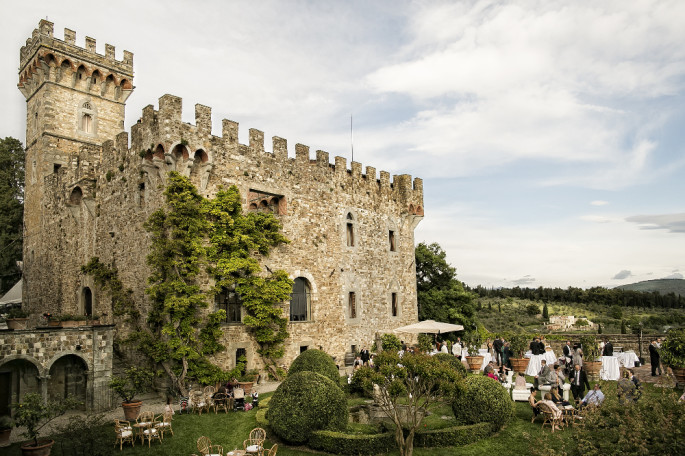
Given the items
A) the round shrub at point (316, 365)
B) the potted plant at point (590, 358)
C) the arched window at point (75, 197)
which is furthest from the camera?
the arched window at point (75, 197)

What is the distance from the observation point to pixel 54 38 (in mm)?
26328

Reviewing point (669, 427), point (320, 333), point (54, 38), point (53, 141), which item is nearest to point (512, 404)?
point (669, 427)

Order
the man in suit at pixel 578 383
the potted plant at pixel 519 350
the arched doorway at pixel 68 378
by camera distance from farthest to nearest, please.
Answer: the potted plant at pixel 519 350 < the arched doorway at pixel 68 378 < the man in suit at pixel 578 383

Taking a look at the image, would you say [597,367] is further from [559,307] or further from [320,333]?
[559,307]

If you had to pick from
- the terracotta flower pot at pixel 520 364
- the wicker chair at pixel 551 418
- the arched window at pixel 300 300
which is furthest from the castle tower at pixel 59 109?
the wicker chair at pixel 551 418

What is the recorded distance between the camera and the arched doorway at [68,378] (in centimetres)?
1670

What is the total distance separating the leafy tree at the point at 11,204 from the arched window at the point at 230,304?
899 inches

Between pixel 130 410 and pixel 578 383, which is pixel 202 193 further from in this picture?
pixel 578 383

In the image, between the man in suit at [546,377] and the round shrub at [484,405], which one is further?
the man in suit at [546,377]

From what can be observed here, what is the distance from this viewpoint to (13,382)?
15.8 meters

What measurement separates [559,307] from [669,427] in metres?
53.3

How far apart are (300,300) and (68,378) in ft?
32.0

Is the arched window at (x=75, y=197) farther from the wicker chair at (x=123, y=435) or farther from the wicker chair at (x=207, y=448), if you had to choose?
the wicker chair at (x=207, y=448)

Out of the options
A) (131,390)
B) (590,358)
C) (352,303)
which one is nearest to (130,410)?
(131,390)
